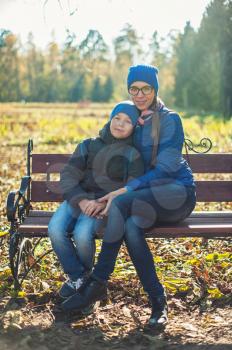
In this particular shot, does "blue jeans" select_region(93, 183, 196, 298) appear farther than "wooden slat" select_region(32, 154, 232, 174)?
No

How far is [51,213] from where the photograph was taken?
4516mm

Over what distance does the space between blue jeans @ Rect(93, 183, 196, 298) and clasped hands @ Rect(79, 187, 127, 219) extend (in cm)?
13

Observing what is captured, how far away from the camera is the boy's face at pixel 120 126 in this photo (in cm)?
387

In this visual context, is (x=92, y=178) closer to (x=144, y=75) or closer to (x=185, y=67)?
(x=144, y=75)

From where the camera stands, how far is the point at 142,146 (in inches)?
155

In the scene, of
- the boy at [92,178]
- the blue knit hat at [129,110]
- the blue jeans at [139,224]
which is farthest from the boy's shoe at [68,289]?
the blue knit hat at [129,110]

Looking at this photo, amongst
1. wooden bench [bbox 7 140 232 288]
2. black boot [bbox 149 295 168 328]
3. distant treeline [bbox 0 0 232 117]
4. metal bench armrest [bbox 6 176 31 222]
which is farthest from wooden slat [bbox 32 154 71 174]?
distant treeline [bbox 0 0 232 117]

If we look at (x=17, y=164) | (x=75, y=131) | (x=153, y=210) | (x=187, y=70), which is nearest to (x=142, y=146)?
(x=153, y=210)

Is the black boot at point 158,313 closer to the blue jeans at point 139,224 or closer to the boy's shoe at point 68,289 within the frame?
the blue jeans at point 139,224

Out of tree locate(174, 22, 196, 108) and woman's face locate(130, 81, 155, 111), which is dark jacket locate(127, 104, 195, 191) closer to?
woman's face locate(130, 81, 155, 111)

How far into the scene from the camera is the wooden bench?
3.92 m

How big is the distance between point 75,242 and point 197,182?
4.68 feet

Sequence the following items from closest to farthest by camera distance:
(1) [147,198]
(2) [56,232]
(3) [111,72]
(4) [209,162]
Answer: (1) [147,198] → (2) [56,232] → (4) [209,162] → (3) [111,72]

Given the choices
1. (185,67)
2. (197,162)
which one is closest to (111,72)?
(185,67)
